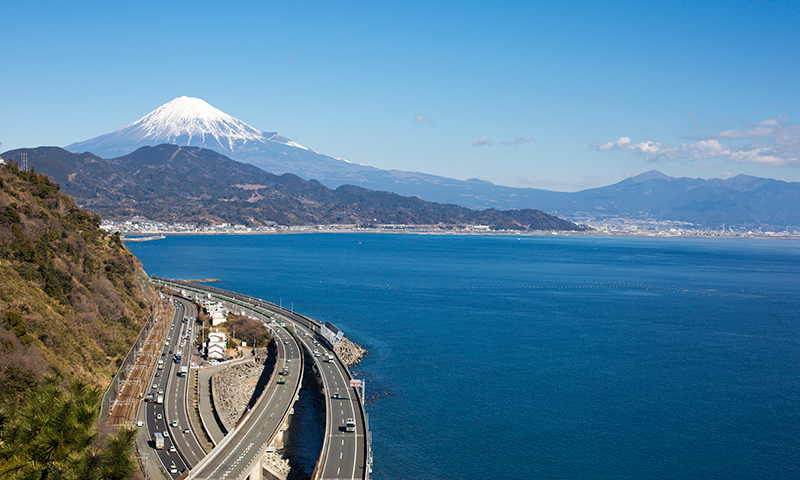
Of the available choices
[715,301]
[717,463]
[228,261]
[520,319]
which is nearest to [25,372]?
[717,463]

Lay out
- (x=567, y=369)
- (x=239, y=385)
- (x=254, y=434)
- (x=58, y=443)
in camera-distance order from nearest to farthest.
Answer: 1. (x=58, y=443)
2. (x=254, y=434)
3. (x=239, y=385)
4. (x=567, y=369)

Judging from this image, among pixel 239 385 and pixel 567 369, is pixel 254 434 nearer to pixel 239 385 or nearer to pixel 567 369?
pixel 239 385

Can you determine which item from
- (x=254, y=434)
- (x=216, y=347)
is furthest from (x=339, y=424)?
(x=216, y=347)

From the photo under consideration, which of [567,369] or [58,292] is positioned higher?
[58,292]

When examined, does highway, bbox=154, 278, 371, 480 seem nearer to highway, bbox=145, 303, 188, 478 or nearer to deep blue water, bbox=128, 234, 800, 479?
deep blue water, bbox=128, 234, 800, 479

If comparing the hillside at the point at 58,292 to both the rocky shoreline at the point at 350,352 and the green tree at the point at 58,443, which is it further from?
the rocky shoreline at the point at 350,352

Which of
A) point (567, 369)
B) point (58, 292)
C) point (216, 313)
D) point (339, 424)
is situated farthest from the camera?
point (216, 313)
